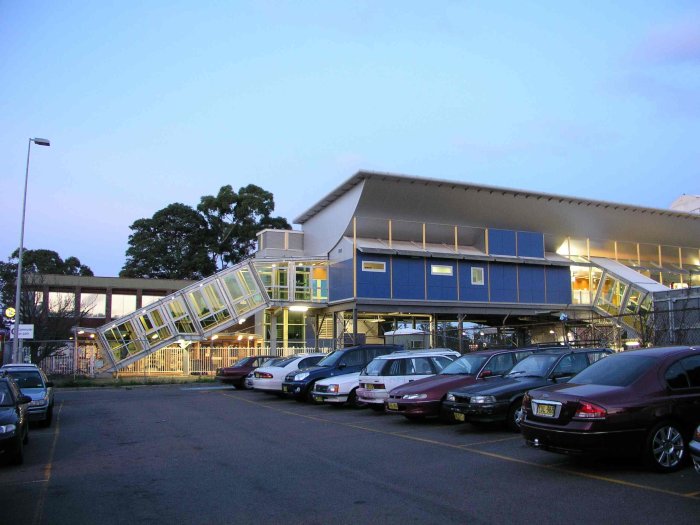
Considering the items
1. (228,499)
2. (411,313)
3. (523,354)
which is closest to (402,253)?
(411,313)

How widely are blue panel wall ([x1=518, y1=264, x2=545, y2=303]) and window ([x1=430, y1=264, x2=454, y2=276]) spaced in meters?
4.68

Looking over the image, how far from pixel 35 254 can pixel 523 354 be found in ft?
221

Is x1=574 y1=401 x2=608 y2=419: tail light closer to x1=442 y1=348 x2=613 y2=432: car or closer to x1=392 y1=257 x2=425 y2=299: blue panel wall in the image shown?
x1=442 y1=348 x2=613 y2=432: car

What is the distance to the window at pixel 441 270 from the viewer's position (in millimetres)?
33938

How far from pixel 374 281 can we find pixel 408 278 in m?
2.05

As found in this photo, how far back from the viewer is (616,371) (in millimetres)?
9078

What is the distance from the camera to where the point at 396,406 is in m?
14.0

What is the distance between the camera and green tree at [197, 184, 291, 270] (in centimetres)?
6475

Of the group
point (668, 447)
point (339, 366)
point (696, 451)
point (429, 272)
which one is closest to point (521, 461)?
point (668, 447)

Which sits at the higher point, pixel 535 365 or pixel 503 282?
pixel 503 282

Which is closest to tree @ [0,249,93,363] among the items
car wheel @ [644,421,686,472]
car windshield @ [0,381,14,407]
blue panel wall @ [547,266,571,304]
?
car windshield @ [0,381,14,407]

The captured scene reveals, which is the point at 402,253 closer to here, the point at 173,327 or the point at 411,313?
the point at 411,313

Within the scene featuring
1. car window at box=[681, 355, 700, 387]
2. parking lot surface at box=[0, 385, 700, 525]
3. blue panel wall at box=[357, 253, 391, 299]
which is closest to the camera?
parking lot surface at box=[0, 385, 700, 525]

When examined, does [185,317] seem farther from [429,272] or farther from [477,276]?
[477,276]
